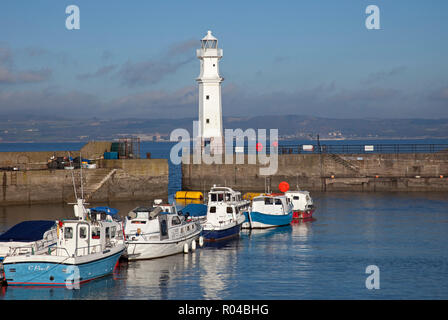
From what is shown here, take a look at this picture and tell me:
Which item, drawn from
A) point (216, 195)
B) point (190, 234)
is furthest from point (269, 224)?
point (190, 234)

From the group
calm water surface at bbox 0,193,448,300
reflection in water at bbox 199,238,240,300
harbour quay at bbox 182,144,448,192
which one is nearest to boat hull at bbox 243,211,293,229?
calm water surface at bbox 0,193,448,300

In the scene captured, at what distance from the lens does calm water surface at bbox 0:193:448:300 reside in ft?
85.6

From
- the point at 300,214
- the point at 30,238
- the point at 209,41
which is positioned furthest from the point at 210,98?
the point at 30,238

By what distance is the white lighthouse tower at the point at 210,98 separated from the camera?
70.3 metres

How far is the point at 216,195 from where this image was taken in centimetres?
4203

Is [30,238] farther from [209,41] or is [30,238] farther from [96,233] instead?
[209,41]

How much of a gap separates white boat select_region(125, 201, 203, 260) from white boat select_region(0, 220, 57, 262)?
3.69m

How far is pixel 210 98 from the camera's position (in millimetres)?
70500

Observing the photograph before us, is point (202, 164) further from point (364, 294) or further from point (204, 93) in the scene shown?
point (364, 294)

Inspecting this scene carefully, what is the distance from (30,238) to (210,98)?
137 feet

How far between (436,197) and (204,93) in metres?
26.2

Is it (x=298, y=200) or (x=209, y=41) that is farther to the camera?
(x=209, y=41)
